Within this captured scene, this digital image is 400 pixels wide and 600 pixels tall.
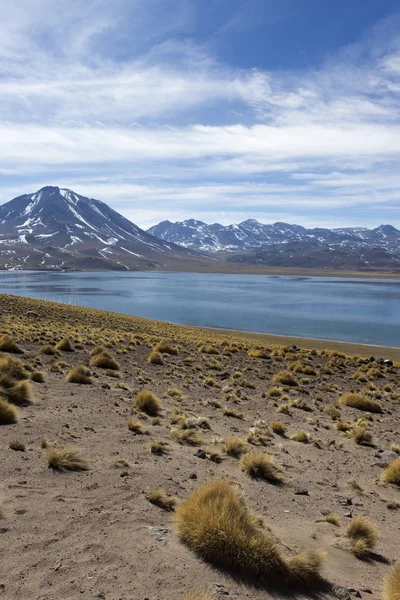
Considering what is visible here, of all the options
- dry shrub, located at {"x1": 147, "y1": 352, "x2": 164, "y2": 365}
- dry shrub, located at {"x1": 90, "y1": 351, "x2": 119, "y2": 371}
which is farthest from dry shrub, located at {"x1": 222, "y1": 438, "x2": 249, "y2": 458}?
dry shrub, located at {"x1": 147, "y1": 352, "x2": 164, "y2": 365}

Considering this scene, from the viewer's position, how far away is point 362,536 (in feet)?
21.5

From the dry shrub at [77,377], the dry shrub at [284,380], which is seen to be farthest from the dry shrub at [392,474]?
the dry shrub at [284,380]

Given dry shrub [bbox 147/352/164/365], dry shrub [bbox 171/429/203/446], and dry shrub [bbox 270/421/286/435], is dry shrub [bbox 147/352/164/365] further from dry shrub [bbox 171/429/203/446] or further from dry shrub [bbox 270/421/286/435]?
dry shrub [bbox 171/429/203/446]

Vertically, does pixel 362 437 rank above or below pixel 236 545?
below

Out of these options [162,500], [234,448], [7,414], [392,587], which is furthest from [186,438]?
[392,587]

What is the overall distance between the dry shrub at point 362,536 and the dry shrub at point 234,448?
10.4ft

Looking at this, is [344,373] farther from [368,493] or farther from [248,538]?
[248,538]

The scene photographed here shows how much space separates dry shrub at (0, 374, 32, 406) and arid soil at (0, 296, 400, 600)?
10.1 inches

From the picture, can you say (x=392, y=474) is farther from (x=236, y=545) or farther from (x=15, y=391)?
(x=15, y=391)

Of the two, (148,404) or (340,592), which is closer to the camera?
(340,592)

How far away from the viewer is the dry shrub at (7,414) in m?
8.98

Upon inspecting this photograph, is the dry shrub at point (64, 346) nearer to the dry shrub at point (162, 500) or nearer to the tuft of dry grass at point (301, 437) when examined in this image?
the tuft of dry grass at point (301, 437)

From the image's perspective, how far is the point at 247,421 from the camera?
41.9 ft

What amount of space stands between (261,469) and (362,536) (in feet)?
8.03
